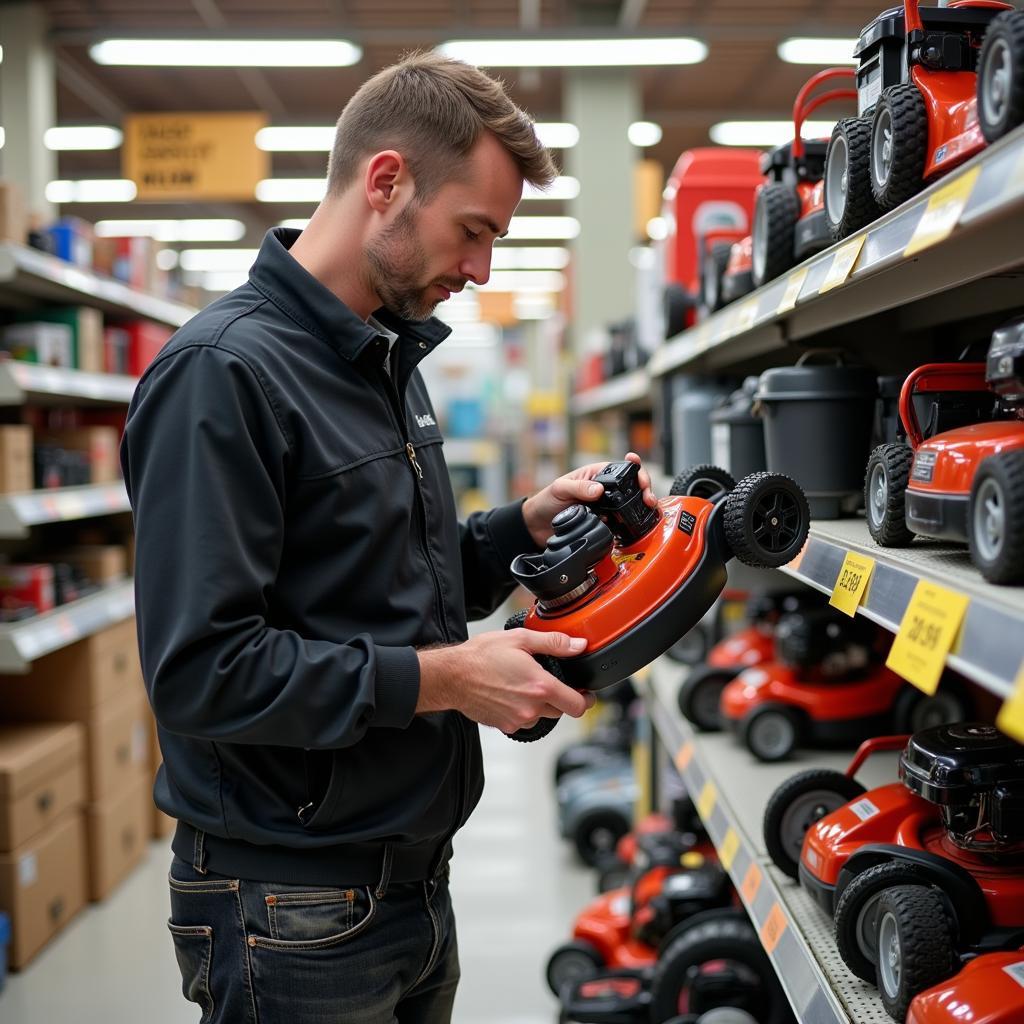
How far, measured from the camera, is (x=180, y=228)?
13.6 meters

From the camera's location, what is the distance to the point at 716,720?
2668 millimetres

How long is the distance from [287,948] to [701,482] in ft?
2.89

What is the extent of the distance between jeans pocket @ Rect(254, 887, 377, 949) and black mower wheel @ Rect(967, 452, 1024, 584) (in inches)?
34.4

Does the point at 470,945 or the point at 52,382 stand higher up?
the point at 52,382

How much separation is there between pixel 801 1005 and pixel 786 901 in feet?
0.92

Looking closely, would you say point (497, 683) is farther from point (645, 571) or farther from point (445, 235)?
point (445, 235)

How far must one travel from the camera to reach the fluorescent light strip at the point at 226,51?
21.0 ft

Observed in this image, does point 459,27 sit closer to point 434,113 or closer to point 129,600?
point 129,600

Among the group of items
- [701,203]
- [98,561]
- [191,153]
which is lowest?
[98,561]

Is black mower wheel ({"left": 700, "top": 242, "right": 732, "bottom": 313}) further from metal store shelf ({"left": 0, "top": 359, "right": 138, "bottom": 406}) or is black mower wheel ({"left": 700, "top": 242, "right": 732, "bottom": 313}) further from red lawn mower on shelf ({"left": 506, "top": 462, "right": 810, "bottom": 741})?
metal store shelf ({"left": 0, "top": 359, "right": 138, "bottom": 406})

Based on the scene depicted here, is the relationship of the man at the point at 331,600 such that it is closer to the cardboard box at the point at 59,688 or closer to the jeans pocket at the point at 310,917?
the jeans pocket at the point at 310,917

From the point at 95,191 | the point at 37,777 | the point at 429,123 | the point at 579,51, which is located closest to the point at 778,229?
the point at 429,123

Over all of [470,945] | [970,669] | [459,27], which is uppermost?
[459,27]

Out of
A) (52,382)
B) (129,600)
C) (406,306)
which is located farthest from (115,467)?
(406,306)
